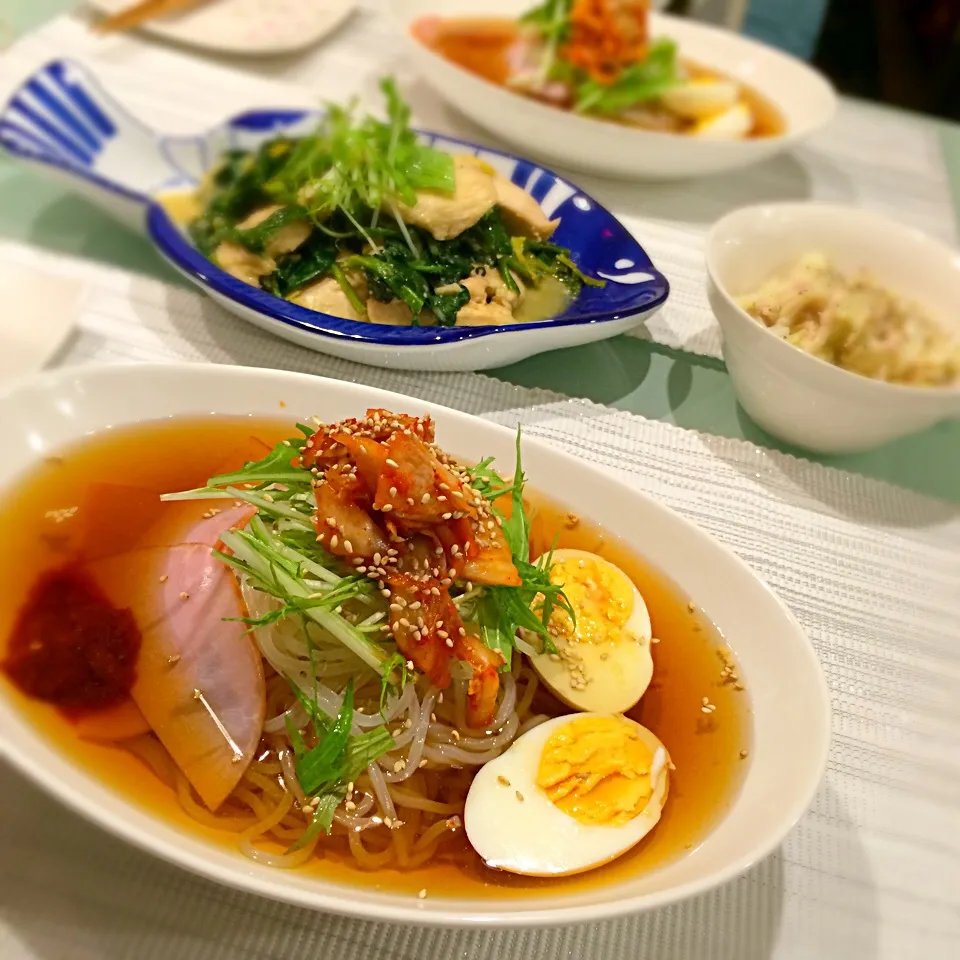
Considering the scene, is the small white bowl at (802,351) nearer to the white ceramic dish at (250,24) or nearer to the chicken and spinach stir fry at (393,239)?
the chicken and spinach stir fry at (393,239)

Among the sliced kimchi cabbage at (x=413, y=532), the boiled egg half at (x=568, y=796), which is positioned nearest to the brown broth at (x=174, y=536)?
the boiled egg half at (x=568, y=796)

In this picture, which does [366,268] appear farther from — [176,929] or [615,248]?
[176,929]

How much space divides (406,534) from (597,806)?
→ 40 centimetres

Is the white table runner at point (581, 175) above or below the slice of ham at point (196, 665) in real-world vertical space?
above

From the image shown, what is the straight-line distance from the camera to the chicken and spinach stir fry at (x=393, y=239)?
1472mm

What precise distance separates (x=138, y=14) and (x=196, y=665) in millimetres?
2104

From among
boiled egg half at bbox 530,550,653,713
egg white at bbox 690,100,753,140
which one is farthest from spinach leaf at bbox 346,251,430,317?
egg white at bbox 690,100,753,140

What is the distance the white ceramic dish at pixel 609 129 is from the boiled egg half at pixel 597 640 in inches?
45.1

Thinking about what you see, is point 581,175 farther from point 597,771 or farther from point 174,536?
point 597,771

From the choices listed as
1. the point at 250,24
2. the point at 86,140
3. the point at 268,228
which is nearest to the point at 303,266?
the point at 268,228

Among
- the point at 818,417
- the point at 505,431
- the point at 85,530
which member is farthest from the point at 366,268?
the point at 818,417

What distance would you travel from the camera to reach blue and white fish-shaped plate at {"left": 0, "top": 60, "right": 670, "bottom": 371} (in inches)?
53.4

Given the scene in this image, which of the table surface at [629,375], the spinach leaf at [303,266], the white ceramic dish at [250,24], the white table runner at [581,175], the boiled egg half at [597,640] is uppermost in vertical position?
the white ceramic dish at [250,24]

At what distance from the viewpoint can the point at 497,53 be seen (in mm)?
2305
